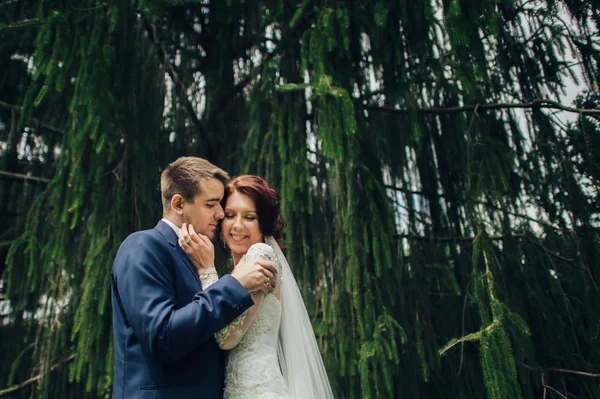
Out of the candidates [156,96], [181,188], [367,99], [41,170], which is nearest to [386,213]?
[367,99]

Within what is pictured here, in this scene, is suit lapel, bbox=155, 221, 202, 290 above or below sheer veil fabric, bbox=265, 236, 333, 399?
above

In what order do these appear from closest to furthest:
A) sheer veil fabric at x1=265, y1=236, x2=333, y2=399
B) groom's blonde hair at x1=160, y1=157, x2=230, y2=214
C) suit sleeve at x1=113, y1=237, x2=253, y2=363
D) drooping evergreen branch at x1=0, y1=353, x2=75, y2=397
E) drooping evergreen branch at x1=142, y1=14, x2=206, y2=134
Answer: suit sleeve at x1=113, y1=237, x2=253, y2=363 → groom's blonde hair at x1=160, y1=157, x2=230, y2=214 → sheer veil fabric at x1=265, y1=236, x2=333, y2=399 → drooping evergreen branch at x1=0, y1=353, x2=75, y2=397 → drooping evergreen branch at x1=142, y1=14, x2=206, y2=134

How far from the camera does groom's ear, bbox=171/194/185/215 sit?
1983 millimetres

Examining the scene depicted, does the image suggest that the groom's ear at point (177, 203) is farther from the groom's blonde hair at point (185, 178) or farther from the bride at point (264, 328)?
the bride at point (264, 328)

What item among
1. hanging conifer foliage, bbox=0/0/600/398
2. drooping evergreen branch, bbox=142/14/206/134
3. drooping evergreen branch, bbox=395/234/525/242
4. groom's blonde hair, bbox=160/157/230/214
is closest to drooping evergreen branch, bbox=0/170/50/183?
hanging conifer foliage, bbox=0/0/600/398

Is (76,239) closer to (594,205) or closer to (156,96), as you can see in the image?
(156,96)

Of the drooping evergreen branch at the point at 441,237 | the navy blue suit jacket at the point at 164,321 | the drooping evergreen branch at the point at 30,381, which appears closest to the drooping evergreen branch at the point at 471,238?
the drooping evergreen branch at the point at 441,237

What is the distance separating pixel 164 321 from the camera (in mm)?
1526

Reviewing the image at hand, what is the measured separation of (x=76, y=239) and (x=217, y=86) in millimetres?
1632

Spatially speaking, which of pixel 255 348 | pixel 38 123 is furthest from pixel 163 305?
pixel 38 123

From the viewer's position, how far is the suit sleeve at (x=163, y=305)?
1.52m

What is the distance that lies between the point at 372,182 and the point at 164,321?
72.1 inches

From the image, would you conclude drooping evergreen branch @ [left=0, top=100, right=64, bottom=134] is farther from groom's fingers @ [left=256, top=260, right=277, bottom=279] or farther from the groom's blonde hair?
groom's fingers @ [left=256, top=260, right=277, bottom=279]

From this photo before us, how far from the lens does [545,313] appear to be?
3.23 meters
